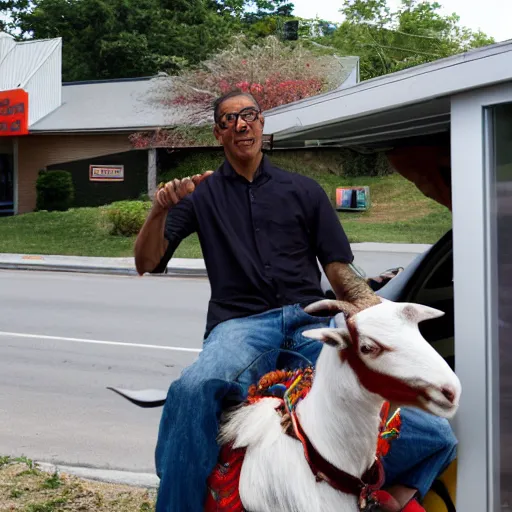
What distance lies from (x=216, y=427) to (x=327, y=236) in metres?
0.79

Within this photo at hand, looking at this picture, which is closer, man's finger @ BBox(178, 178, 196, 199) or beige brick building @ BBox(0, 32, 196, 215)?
man's finger @ BBox(178, 178, 196, 199)

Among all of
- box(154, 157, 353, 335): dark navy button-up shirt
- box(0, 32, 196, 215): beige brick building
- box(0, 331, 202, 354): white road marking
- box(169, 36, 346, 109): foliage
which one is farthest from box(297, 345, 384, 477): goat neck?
box(0, 32, 196, 215): beige brick building

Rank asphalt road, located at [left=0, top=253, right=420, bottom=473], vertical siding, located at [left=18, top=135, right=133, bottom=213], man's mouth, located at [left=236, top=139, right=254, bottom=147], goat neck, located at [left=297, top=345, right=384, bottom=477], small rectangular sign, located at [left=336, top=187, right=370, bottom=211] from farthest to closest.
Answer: vertical siding, located at [left=18, top=135, right=133, bottom=213]
small rectangular sign, located at [left=336, top=187, right=370, bottom=211]
asphalt road, located at [left=0, top=253, right=420, bottom=473]
man's mouth, located at [left=236, top=139, right=254, bottom=147]
goat neck, located at [left=297, top=345, right=384, bottom=477]

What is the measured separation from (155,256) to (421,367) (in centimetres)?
129

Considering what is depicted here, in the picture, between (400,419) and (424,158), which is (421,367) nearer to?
(400,419)

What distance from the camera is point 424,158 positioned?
13.2 ft

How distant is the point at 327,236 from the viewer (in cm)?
306

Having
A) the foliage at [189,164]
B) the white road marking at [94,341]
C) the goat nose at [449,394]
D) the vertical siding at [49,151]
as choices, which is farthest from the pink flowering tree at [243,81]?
the goat nose at [449,394]

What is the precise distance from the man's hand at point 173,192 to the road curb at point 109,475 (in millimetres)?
2760

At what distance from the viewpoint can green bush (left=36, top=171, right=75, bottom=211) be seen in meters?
30.1

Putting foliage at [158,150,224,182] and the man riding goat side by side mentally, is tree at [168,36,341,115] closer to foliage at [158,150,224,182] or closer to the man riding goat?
foliage at [158,150,224,182]

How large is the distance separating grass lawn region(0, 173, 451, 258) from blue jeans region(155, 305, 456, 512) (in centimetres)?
1542

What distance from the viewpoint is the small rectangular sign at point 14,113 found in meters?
29.7

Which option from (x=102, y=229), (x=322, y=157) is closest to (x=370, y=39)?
(x=322, y=157)
